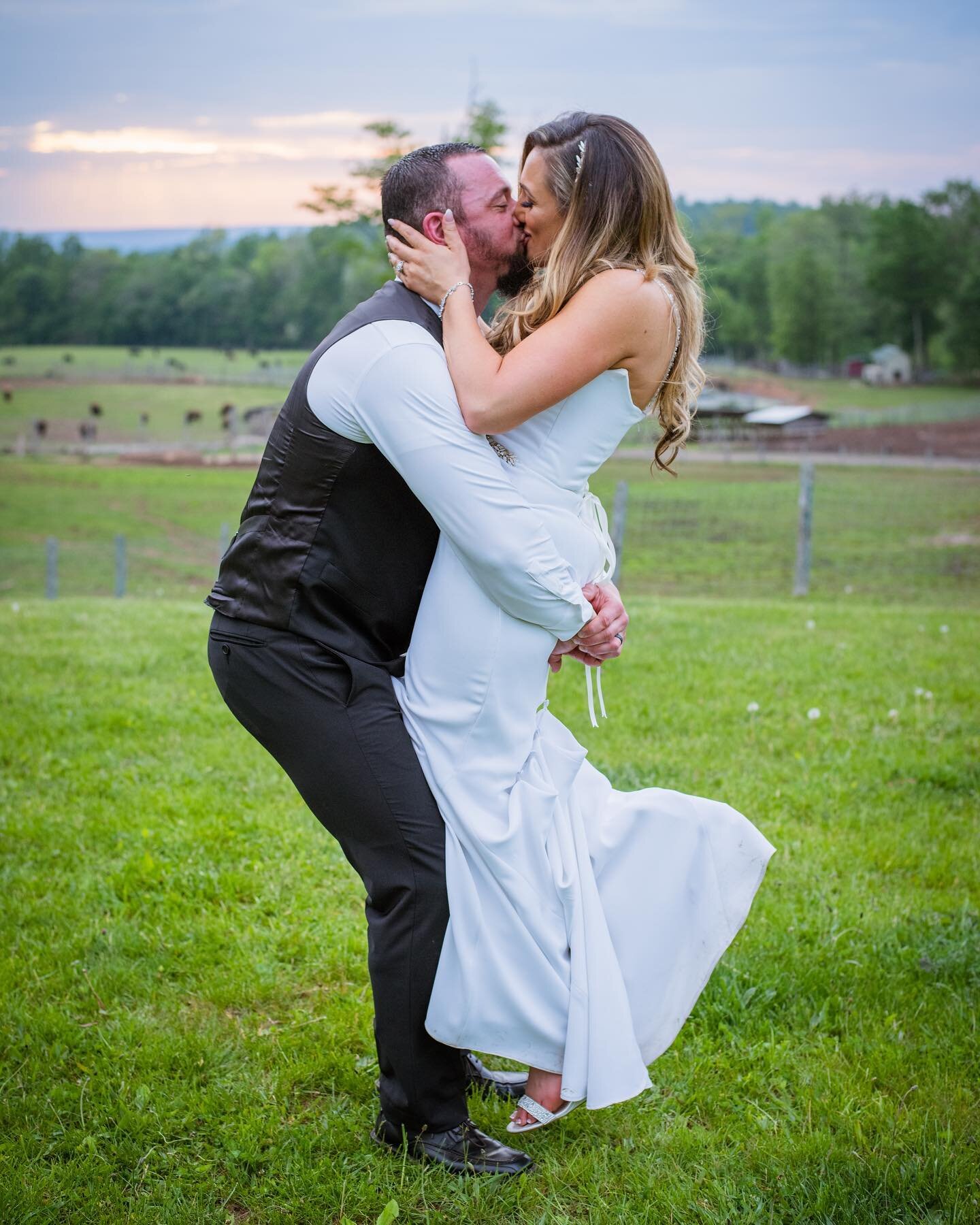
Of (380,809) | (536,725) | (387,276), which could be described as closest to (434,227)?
(536,725)

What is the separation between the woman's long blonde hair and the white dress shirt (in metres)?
0.36

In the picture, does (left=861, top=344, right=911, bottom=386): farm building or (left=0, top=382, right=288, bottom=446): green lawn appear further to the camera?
(left=861, top=344, right=911, bottom=386): farm building

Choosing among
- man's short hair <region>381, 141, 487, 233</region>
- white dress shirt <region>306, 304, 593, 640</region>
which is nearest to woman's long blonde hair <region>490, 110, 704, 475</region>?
man's short hair <region>381, 141, 487, 233</region>

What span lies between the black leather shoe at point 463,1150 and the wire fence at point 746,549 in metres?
13.7

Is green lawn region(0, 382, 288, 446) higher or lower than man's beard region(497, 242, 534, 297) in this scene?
lower

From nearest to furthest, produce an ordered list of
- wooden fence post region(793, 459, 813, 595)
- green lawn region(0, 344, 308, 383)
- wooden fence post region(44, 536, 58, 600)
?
1. wooden fence post region(793, 459, 813, 595)
2. wooden fence post region(44, 536, 58, 600)
3. green lawn region(0, 344, 308, 383)

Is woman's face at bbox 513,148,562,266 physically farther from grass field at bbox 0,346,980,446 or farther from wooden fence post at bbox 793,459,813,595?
grass field at bbox 0,346,980,446

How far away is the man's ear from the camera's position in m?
2.95

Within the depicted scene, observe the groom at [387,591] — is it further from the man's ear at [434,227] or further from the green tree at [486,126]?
the green tree at [486,126]

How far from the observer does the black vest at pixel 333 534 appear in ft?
9.28

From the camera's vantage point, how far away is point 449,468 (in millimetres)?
2641

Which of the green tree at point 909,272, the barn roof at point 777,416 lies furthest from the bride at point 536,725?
the green tree at point 909,272

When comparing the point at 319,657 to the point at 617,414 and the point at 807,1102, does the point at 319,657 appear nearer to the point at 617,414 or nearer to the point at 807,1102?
the point at 617,414

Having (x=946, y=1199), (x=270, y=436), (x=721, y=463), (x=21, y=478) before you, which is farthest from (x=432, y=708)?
(x=721, y=463)
